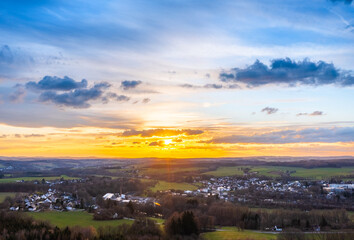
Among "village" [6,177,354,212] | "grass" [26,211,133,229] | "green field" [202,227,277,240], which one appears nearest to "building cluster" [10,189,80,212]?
"village" [6,177,354,212]

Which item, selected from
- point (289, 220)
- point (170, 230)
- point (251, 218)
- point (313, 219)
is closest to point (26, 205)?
point (170, 230)

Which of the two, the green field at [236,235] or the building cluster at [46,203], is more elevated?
the building cluster at [46,203]

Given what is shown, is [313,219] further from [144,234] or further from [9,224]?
[9,224]

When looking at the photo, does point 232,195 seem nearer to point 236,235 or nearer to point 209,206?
point 209,206

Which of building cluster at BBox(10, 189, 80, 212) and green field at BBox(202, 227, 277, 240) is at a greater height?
building cluster at BBox(10, 189, 80, 212)

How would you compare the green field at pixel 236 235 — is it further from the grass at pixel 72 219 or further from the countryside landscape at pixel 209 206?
the grass at pixel 72 219

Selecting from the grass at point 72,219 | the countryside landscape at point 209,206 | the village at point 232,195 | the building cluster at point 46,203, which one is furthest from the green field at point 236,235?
the building cluster at point 46,203

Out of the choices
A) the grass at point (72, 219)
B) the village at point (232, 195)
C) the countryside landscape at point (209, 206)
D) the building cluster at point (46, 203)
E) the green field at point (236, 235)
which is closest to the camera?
the green field at point (236, 235)

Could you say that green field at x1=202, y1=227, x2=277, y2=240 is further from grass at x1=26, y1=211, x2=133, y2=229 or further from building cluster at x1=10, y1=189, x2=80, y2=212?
building cluster at x1=10, y1=189, x2=80, y2=212

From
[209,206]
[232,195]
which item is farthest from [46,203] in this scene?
[232,195]
